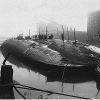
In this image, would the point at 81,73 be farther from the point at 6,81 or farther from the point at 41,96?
the point at 6,81

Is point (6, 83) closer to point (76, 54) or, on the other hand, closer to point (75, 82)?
point (75, 82)

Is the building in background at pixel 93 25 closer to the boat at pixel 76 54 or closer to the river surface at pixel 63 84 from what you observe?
the boat at pixel 76 54

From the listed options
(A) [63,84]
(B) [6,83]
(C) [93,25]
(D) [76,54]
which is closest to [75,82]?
(A) [63,84]

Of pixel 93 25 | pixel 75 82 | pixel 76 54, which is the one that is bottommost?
pixel 75 82

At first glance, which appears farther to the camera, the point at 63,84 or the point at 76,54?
the point at 76,54

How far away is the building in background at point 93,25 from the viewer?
174 feet

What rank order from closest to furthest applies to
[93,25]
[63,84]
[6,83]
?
1. [6,83]
2. [63,84]
3. [93,25]

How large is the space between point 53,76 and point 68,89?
2.52m

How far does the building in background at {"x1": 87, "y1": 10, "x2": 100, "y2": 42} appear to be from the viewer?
5299cm

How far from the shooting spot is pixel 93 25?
54.6 meters

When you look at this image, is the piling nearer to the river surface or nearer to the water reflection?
the river surface

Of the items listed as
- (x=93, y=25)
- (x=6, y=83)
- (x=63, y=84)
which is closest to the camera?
(x=6, y=83)

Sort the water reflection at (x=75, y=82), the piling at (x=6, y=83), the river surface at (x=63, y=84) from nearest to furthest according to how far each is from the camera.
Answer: the piling at (x=6, y=83)
the river surface at (x=63, y=84)
the water reflection at (x=75, y=82)

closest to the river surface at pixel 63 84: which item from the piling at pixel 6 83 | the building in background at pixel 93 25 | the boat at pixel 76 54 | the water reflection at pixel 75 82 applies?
the water reflection at pixel 75 82
